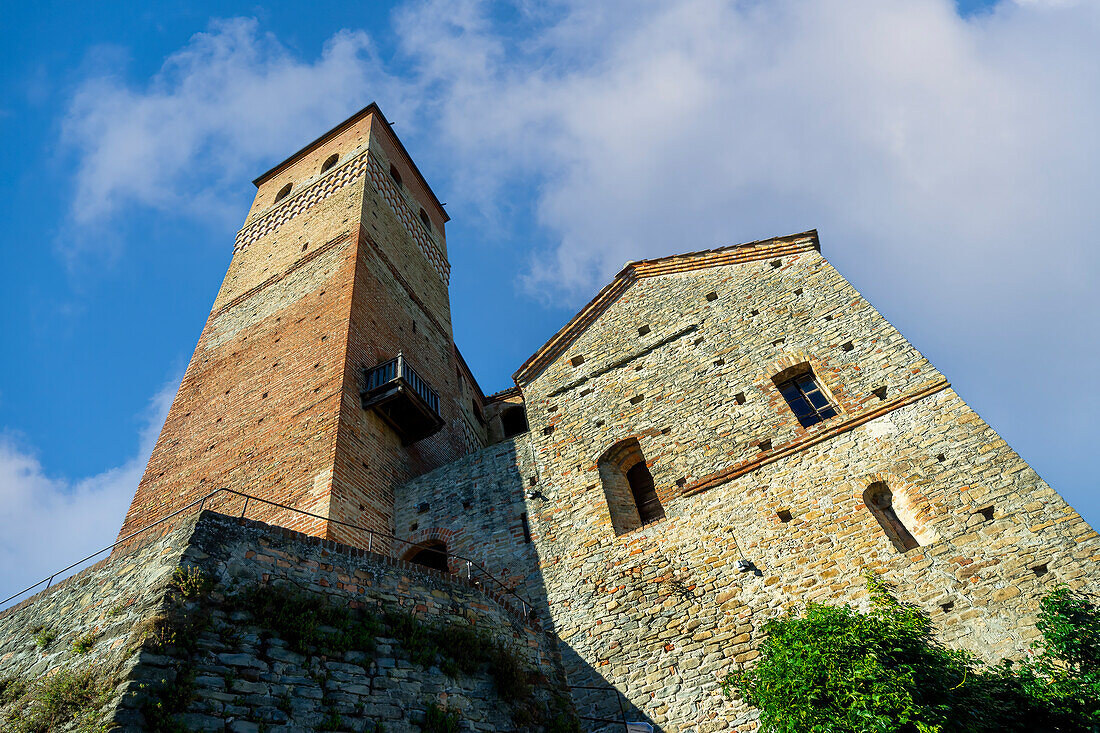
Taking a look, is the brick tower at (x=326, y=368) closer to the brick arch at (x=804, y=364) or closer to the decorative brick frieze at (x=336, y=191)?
the decorative brick frieze at (x=336, y=191)

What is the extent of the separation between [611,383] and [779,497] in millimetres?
4156

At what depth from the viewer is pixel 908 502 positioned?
8508 millimetres

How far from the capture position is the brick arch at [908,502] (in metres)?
8.23

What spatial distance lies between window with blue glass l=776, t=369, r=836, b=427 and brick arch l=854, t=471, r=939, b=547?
1.40 metres

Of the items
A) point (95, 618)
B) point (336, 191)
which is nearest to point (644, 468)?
point (95, 618)

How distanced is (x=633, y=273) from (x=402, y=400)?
5614 millimetres

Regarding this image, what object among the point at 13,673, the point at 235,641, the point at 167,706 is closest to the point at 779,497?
the point at 235,641

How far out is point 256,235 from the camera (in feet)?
64.9

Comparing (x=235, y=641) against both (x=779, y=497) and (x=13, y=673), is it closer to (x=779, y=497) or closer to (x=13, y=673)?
(x=13, y=673)

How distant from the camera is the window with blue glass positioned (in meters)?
10.2

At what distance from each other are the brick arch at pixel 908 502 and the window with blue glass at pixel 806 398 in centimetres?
140

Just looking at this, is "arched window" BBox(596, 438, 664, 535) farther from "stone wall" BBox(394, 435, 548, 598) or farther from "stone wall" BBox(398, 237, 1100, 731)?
"stone wall" BBox(394, 435, 548, 598)

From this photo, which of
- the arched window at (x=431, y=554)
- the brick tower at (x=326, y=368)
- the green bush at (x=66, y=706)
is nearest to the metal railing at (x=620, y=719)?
the arched window at (x=431, y=554)

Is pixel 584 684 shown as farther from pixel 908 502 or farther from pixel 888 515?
pixel 908 502
